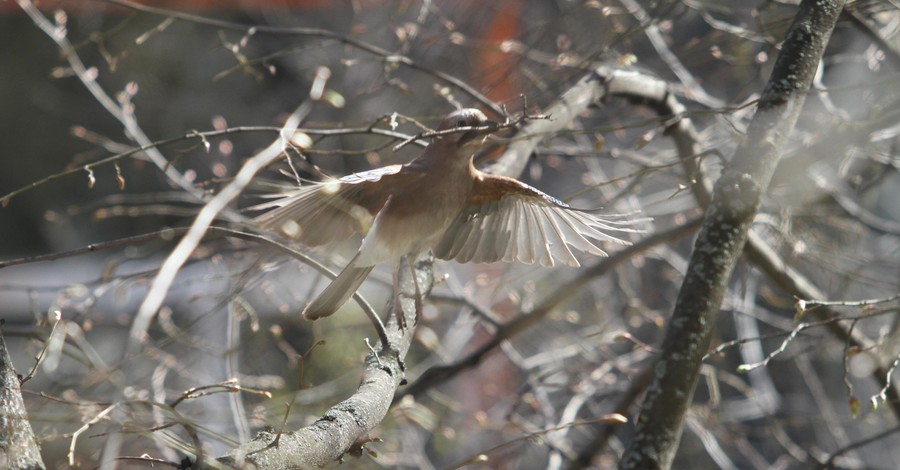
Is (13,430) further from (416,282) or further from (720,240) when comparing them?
(720,240)

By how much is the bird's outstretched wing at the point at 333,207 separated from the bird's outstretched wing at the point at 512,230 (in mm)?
341

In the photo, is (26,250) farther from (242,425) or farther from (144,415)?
(144,415)

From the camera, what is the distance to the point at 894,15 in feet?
10.8

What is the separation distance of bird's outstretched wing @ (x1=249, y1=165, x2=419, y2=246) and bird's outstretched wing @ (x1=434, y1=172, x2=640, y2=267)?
341mm

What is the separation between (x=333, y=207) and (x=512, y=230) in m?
0.68

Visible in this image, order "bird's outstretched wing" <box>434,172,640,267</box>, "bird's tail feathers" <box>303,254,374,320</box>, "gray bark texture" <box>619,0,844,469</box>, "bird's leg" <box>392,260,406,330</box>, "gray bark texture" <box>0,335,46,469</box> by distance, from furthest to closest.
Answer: "bird's outstretched wing" <box>434,172,640,267</box>
"bird's tail feathers" <box>303,254,374,320</box>
"bird's leg" <box>392,260,406,330</box>
"gray bark texture" <box>619,0,844,469</box>
"gray bark texture" <box>0,335,46,469</box>

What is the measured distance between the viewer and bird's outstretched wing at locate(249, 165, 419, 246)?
2.34m

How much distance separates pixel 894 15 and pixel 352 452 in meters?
2.85

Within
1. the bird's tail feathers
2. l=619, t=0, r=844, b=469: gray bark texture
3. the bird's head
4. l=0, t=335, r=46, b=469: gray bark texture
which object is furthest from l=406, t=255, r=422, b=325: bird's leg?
l=0, t=335, r=46, b=469: gray bark texture

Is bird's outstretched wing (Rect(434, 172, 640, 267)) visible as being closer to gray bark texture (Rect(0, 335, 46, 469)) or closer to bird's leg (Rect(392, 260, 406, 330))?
bird's leg (Rect(392, 260, 406, 330))

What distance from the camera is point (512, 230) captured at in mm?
2850

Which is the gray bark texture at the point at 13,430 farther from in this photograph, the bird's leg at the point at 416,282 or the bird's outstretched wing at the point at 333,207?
the bird's leg at the point at 416,282

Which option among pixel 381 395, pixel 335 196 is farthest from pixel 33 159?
pixel 381 395

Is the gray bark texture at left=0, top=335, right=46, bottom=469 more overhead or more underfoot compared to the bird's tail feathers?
more underfoot
